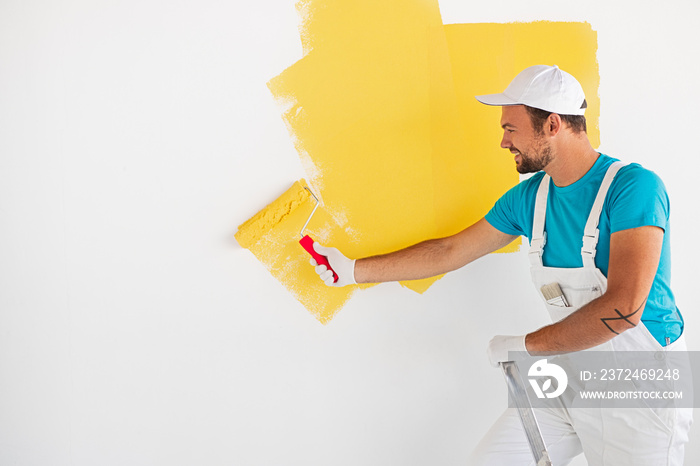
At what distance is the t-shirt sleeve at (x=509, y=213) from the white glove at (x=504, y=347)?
291 millimetres

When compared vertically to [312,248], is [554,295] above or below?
below

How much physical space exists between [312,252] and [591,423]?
81 cm

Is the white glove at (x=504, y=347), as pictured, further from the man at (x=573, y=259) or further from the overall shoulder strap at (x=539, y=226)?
the overall shoulder strap at (x=539, y=226)

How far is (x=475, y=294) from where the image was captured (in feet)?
5.38

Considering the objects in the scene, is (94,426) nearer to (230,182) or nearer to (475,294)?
(230,182)

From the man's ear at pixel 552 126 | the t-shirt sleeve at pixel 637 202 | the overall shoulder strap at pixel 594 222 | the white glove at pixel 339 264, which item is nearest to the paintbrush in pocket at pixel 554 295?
the overall shoulder strap at pixel 594 222

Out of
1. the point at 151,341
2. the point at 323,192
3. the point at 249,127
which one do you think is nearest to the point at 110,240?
the point at 151,341

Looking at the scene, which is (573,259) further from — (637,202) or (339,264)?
(339,264)

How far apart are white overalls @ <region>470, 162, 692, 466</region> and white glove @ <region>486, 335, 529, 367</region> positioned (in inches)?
5.8

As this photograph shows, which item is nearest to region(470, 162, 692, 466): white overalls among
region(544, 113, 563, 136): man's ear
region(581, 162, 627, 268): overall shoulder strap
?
region(581, 162, 627, 268): overall shoulder strap

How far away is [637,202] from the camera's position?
1.23m

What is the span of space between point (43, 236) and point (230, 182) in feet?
1.48

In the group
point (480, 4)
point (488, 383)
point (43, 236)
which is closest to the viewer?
point (43, 236)

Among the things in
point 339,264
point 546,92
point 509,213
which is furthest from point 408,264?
point 546,92
